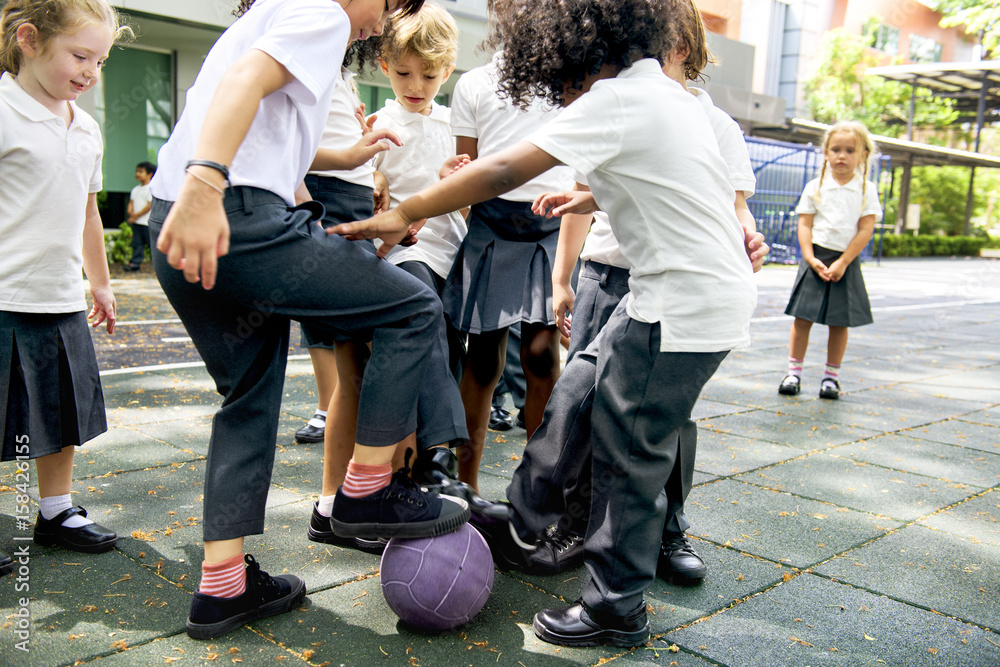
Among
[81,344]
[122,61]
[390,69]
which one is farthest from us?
[122,61]

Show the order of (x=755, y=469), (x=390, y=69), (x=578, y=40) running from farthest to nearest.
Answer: (x=755, y=469), (x=390, y=69), (x=578, y=40)

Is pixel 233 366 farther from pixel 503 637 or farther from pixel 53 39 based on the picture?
pixel 53 39

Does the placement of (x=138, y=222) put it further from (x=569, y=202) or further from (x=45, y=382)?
(x=569, y=202)

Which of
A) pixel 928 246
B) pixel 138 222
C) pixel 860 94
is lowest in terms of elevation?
pixel 928 246

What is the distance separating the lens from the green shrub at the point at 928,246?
1179 inches

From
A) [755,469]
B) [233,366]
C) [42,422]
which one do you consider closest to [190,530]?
[42,422]

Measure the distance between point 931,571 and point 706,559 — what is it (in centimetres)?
77

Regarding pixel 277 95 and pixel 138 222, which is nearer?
pixel 277 95

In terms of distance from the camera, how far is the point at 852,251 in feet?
20.7

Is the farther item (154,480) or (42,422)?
(154,480)

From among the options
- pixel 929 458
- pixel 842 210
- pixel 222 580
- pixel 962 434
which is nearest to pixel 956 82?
pixel 842 210

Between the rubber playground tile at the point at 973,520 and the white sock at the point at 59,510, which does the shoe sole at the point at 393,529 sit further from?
the rubber playground tile at the point at 973,520

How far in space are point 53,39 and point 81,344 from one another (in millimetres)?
1015

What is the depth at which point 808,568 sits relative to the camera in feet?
9.83
